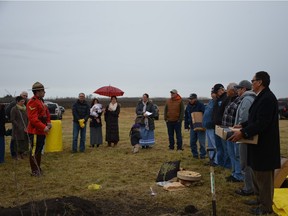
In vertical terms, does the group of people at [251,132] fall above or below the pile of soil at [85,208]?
above

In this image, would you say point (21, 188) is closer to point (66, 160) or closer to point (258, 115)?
point (66, 160)

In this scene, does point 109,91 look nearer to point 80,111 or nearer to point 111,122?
point 111,122

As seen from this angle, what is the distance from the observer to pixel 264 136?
4.68m

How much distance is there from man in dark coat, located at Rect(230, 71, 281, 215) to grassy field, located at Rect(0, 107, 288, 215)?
0.60m

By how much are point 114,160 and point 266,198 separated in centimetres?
570

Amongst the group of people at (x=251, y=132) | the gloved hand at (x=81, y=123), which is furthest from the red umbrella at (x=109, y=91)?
the group of people at (x=251, y=132)

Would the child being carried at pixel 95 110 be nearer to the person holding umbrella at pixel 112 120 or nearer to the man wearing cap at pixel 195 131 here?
the person holding umbrella at pixel 112 120

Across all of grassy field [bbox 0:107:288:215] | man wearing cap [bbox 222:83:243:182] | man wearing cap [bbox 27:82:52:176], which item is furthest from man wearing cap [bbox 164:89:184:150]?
man wearing cap [bbox 27:82:52:176]

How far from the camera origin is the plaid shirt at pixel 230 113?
6.66 metres

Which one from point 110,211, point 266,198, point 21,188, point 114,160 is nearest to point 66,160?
point 114,160

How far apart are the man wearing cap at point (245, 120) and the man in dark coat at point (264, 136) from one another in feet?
2.53

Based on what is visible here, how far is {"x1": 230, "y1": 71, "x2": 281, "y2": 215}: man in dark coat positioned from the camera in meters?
4.59

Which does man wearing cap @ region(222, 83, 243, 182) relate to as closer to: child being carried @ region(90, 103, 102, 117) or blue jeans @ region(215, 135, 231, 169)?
blue jeans @ region(215, 135, 231, 169)

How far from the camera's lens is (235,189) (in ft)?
20.9
